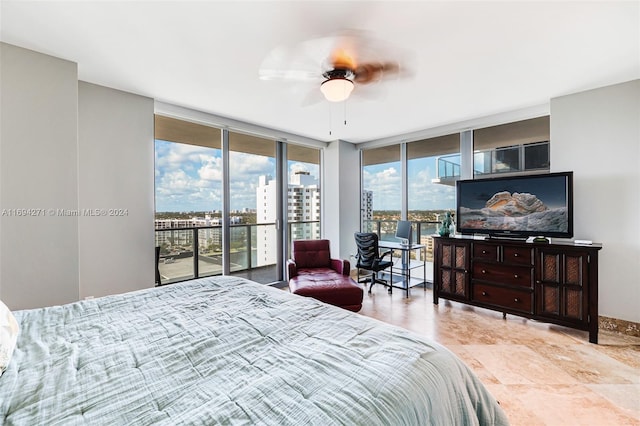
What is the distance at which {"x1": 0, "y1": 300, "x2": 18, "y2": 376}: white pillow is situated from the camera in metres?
1.06

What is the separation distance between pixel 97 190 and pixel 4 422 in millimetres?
2793

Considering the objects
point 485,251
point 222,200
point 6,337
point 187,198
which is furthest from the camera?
point 222,200

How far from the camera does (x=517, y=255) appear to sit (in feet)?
10.7

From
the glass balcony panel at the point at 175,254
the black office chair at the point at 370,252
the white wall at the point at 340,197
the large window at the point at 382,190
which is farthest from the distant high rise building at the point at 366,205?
the glass balcony panel at the point at 175,254

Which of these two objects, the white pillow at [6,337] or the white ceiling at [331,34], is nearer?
the white pillow at [6,337]

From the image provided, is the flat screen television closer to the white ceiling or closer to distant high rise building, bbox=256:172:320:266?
the white ceiling

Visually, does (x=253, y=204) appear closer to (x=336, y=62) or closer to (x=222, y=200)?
(x=222, y=200)

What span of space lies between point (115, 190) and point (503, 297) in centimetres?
473

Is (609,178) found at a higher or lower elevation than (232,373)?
higher

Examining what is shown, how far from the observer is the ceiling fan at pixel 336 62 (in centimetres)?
213

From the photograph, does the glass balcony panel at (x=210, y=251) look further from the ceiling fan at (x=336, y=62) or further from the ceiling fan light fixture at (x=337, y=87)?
the ceiling fan light fixture at (x=337, y=87)

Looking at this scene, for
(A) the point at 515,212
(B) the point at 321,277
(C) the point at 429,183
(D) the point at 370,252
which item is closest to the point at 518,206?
(A) the point at 515,212

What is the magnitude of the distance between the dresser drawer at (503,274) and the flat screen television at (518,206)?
42cm

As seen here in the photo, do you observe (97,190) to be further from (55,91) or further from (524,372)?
(524,372)
